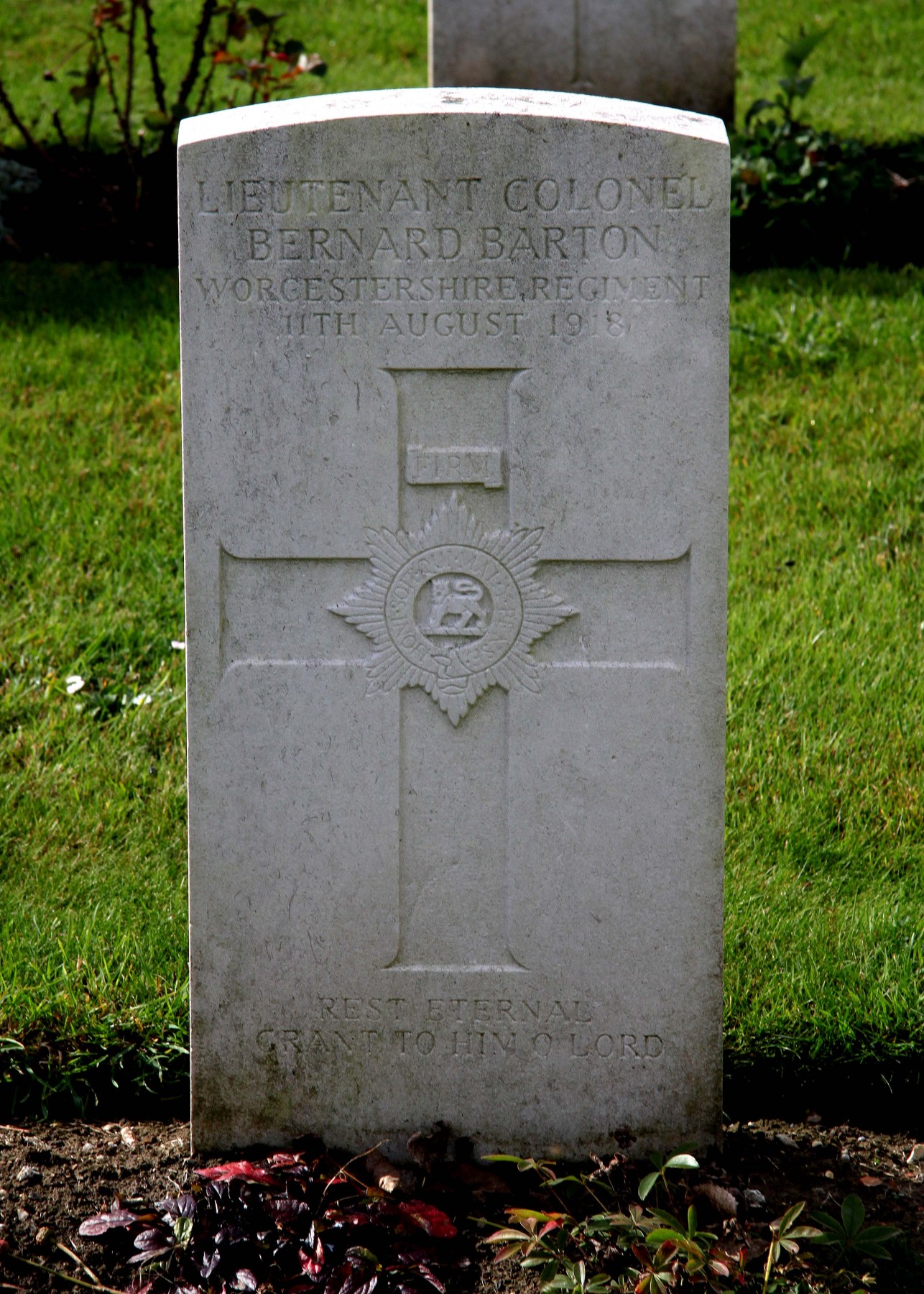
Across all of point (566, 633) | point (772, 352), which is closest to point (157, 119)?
point (772, 352)

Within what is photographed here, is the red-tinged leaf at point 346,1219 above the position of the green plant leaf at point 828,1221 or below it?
below

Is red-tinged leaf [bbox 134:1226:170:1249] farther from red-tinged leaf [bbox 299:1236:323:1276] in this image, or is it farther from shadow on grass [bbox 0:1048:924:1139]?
shadow on grass [bbox 0:1048:924:1139]

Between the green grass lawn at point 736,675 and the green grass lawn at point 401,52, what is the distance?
2577mm

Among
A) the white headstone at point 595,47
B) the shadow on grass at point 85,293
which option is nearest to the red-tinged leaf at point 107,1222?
the shadow on grass at point 85,293

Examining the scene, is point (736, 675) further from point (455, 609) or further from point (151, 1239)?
point (151, 1239)

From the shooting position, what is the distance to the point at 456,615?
2.48m

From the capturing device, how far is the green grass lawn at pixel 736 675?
2.89 m

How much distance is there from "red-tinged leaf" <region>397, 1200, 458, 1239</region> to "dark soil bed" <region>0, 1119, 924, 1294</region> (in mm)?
76

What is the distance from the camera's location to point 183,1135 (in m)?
2.71

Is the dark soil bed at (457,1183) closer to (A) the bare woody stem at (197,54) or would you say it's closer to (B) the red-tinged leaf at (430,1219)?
(B) the red-tinged leaf at (430,1219)

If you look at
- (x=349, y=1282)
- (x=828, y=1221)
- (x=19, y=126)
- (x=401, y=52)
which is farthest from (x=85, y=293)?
(x=828, y=1221)

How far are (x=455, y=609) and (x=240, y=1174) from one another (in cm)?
104

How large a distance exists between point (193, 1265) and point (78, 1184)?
1.24 ft

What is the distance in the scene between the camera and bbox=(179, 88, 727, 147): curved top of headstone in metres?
2.31
